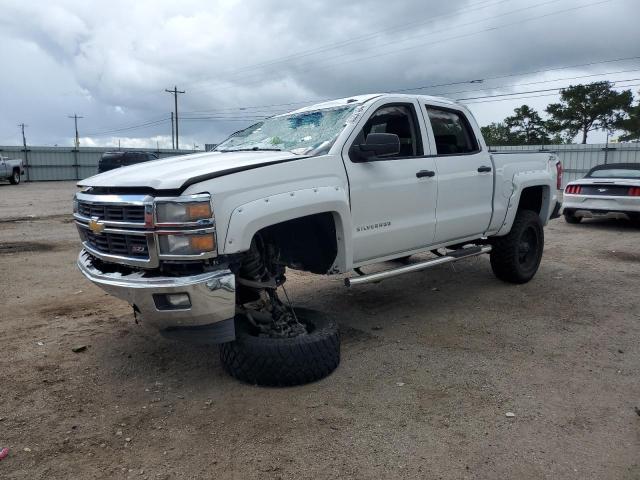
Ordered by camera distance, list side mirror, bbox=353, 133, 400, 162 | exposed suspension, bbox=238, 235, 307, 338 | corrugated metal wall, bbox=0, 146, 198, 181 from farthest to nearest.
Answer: corrugated metal wall, bbox=0, 146, 198, 181, side mirror, bbox=353, 133, 400, 162, exposed suspension, bbox=238, 235, 307, 338

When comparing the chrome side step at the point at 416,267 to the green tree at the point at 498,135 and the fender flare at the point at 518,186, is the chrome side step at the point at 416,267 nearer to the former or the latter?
the fender flare at the point at 518,186

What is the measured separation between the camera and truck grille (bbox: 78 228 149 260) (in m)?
3.40

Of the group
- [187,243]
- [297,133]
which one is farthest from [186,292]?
[297,133]

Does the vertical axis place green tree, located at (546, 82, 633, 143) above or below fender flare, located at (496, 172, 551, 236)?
above

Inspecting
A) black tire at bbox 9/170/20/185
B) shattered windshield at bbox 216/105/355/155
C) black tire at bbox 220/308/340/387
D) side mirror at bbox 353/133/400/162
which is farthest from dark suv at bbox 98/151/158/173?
black tire at bbox 220/308/340/387

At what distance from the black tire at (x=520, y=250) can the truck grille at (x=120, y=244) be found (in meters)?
4.30

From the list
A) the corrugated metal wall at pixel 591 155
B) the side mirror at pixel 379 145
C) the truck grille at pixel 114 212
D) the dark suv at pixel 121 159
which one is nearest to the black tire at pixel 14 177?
the dark suv at pixel 121 159

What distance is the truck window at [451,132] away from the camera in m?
5.32

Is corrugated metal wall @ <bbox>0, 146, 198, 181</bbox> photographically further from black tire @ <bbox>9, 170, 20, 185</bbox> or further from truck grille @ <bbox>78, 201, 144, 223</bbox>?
truck grille @ <bbox>78, 201, 144, 223</bbox>

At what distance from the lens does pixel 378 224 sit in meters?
4.44

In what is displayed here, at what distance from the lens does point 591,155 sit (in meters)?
24.8

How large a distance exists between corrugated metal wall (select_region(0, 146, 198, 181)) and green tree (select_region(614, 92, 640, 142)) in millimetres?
32916

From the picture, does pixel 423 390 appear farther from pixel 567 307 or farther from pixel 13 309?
pixel 13 309

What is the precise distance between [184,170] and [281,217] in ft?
2.29
